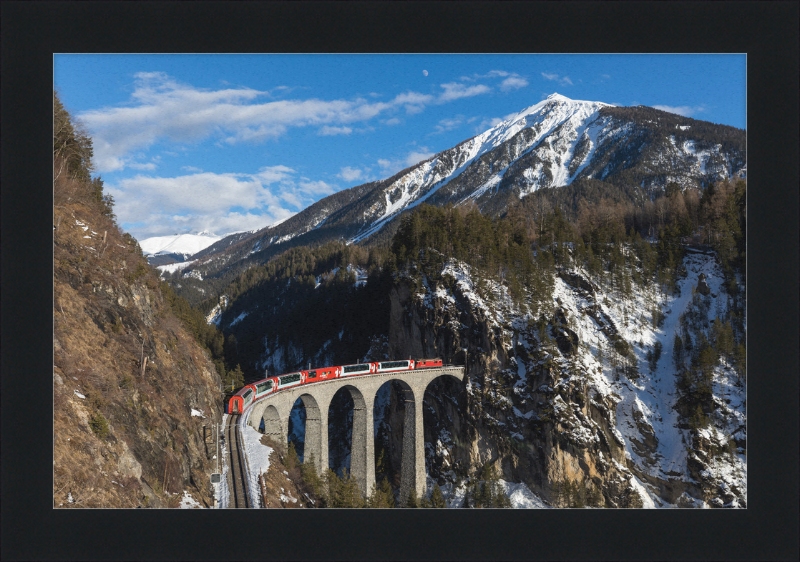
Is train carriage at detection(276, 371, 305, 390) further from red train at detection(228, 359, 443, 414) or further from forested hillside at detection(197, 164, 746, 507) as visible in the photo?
forested hillside at detection(197, 164, 746, 507)

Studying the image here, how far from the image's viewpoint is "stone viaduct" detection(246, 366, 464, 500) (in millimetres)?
31438

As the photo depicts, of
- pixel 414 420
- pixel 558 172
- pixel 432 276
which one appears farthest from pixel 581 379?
pixel 558 172

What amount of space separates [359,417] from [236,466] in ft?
66.0

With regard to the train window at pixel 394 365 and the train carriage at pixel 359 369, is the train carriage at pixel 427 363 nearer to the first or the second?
the train window at pixel 394 365

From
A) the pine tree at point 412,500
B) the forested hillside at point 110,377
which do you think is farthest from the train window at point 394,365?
the forested hillside at point 110,377

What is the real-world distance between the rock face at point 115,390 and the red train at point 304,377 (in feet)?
7.83

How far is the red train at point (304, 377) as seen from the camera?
26.9 metres

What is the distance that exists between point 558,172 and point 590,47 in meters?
173

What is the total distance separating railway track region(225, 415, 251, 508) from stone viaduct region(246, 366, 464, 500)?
4.43 ft

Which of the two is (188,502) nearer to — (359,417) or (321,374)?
(321,374)

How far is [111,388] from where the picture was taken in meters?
17.9

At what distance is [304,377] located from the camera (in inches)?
1313

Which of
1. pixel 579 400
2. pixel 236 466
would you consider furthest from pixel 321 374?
pixel 579 400

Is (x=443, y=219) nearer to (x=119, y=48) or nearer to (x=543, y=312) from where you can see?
(x=543, y=312)
